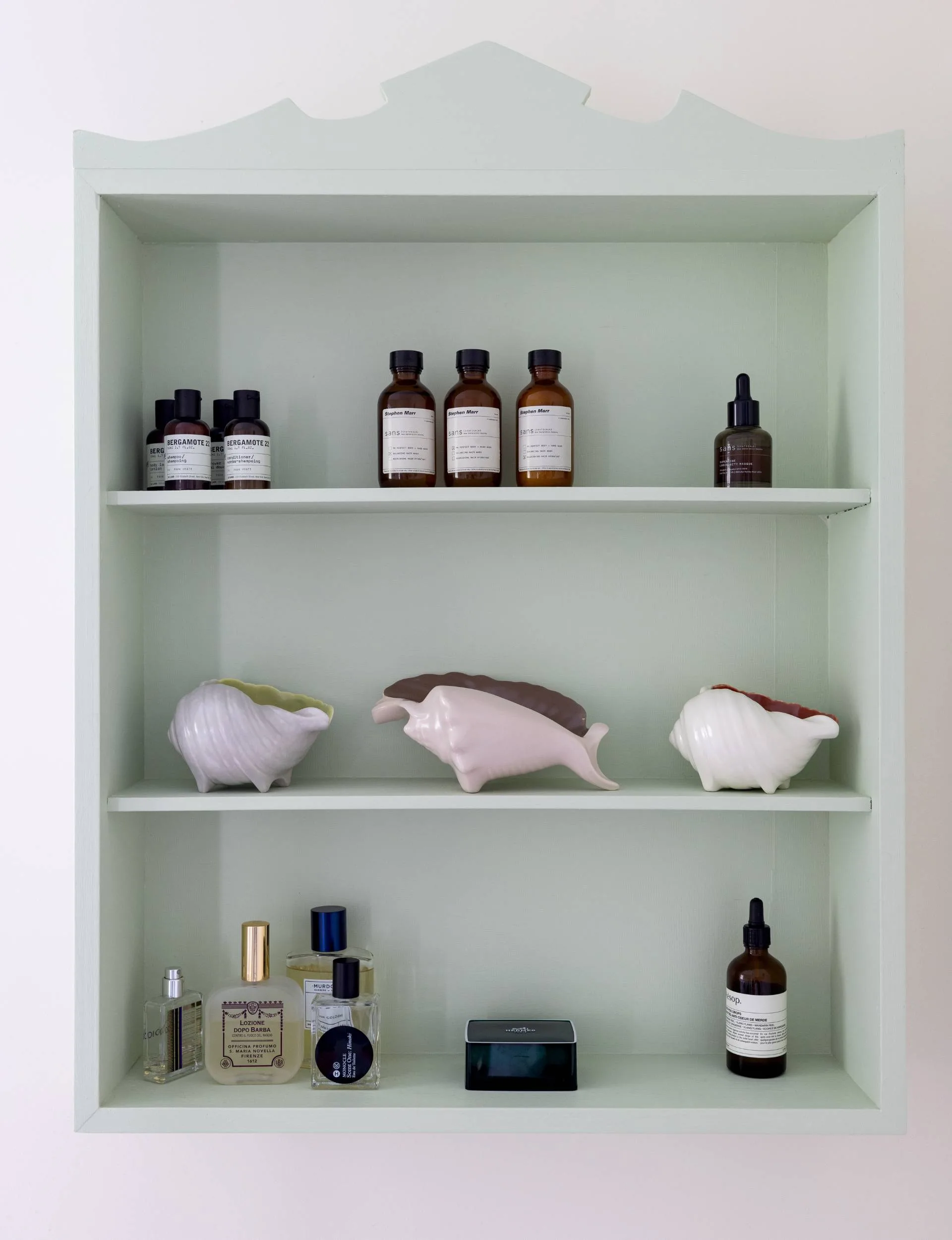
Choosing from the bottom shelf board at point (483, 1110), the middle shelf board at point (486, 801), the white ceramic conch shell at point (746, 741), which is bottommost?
the bottom shelf board at point (483, 1110)

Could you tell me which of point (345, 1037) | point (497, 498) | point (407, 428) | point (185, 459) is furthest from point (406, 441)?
point (345, 1037)

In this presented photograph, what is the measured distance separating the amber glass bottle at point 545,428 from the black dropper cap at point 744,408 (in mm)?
168

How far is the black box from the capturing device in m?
1.05

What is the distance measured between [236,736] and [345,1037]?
32 centimetres

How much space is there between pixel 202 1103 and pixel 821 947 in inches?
26.3

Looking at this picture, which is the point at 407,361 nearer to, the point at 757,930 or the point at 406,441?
the point at 406,441

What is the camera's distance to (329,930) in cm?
109

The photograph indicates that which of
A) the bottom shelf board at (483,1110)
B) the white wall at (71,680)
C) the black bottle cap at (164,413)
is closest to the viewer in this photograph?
the bottom shelf board at (483,1110)

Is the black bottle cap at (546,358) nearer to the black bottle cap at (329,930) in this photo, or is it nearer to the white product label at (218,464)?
the white product label at (218,464)

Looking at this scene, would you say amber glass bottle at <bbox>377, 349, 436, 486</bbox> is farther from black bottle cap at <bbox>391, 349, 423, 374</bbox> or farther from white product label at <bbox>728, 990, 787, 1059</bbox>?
white product label at <bbox>728, 990, 787, 1059</bbox>

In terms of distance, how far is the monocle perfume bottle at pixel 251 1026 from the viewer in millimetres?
1064

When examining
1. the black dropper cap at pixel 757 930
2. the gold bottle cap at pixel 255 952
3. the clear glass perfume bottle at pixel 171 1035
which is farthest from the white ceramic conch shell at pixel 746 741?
the clear glass perfume bottle at pixel 171 1035

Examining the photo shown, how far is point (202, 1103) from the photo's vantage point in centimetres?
101

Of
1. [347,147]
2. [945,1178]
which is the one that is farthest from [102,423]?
[945,1178]
